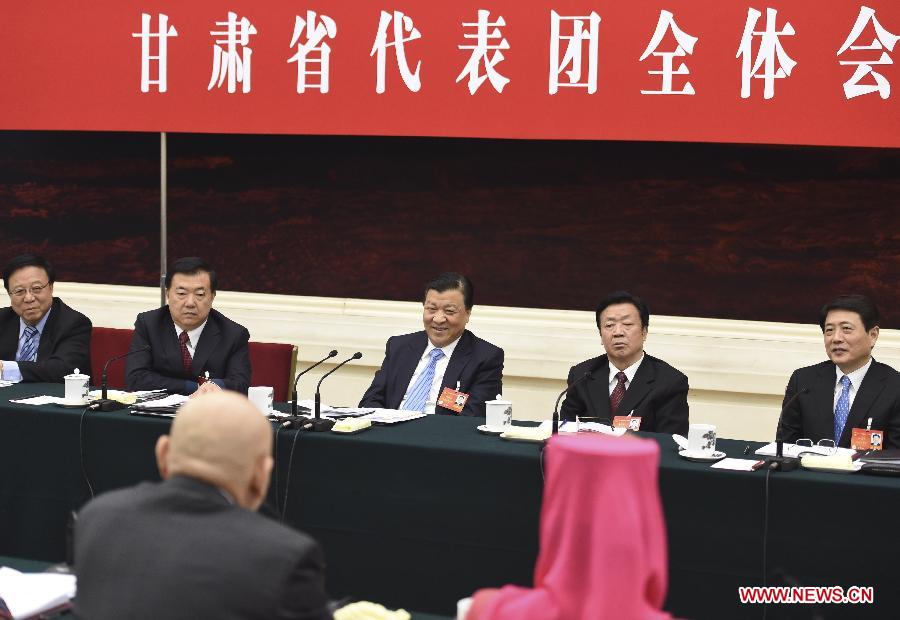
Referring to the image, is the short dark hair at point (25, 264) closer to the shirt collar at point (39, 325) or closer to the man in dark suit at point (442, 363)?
the shirt collar at point (39, 325)

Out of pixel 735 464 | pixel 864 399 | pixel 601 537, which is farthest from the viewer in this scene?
pixel 864 399

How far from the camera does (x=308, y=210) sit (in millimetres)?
→ 5980

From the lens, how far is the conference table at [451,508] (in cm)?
304

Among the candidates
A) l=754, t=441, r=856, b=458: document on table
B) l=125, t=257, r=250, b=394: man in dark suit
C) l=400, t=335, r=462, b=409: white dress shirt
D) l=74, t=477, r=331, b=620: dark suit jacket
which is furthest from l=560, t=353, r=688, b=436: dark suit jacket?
l=74, t=477, r=331, b=620: dark suit jacket

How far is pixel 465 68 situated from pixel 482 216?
0.96m

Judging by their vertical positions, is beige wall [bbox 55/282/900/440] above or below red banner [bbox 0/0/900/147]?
below

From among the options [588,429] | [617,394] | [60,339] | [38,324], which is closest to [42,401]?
[60,339]

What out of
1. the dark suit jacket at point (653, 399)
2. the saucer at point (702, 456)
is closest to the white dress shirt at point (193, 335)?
the dark suit jacket at point (653, 399)

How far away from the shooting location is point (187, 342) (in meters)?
4.71

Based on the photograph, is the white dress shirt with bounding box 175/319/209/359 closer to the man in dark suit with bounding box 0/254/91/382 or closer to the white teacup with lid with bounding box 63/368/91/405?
the man in dark suit with bounding box 0/254/91/382

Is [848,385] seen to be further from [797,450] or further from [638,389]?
[638,389]

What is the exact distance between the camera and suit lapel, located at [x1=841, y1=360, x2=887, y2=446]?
3.87 metres

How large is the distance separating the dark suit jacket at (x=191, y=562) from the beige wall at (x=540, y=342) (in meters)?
3.95

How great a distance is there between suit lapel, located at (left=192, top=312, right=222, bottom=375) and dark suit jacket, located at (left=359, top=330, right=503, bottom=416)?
64cm
